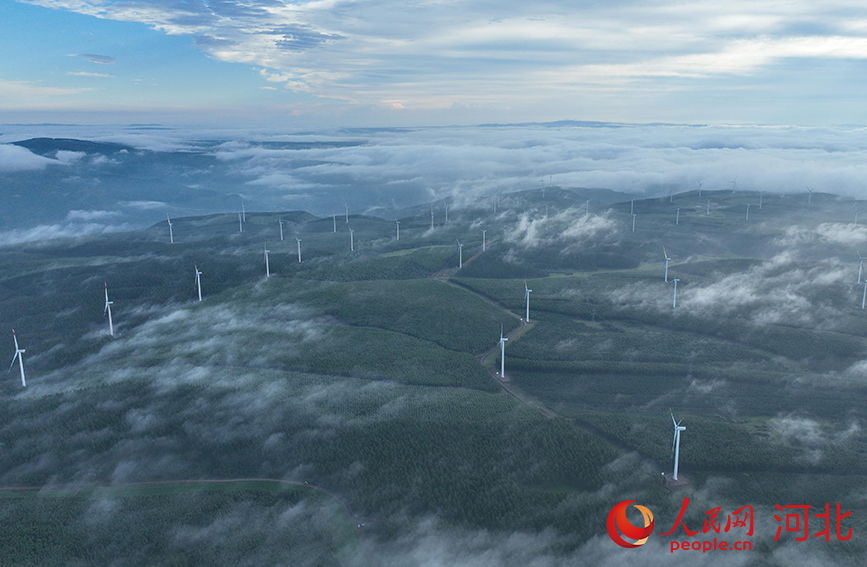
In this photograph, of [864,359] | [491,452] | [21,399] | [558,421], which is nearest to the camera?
[491,452]

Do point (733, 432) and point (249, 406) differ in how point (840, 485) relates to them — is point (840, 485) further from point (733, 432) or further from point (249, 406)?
point (249, 406)

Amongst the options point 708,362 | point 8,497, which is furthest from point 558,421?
point 8,497

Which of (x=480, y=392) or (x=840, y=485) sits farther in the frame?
(x=480, y=392)

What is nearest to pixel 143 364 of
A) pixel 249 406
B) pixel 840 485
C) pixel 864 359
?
pixel 249 406

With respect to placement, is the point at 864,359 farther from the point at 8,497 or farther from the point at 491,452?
the point at 8,497

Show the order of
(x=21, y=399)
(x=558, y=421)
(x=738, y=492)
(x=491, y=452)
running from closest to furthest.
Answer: (x=738, y=492), (x=491, y=452), (x=558, y=421), (x=21, y=399)

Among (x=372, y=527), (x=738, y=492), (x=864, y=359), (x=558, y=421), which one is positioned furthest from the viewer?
(x=864, y=359)
